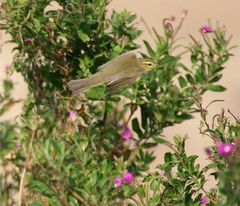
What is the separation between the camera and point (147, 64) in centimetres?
320

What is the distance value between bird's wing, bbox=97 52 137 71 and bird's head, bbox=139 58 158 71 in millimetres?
45

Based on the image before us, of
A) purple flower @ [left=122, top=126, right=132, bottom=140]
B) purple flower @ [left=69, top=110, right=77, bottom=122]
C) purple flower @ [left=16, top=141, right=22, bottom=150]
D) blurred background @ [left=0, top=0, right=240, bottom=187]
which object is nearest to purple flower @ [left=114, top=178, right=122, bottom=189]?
purple flower @ [left=122, top=126, right=132, bottom=140]

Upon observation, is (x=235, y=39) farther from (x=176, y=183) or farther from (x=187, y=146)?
(x=176, y=183)

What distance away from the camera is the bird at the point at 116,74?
3.23m

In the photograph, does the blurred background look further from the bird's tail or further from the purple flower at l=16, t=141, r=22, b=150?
the bird's tail

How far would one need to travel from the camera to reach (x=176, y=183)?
3.13 metres

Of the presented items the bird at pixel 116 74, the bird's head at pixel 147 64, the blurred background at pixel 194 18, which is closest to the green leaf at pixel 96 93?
the bird at pixel 116 74

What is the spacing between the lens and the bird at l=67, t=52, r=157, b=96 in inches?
127

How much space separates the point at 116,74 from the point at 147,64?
0.17m

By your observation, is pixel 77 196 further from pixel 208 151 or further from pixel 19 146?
pixel 19 146

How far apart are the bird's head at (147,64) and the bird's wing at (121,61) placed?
4cm

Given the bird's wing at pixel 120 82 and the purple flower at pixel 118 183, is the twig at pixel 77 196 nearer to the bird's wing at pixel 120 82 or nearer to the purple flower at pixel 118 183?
the purple flower at pixel 118 183

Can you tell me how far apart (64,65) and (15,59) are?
0.20 metres

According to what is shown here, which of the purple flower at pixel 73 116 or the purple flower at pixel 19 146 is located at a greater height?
the purple flower at pixel 19 146
